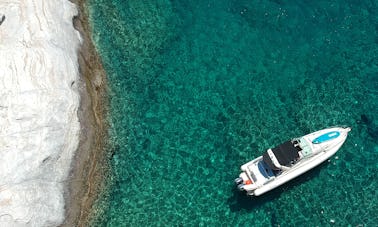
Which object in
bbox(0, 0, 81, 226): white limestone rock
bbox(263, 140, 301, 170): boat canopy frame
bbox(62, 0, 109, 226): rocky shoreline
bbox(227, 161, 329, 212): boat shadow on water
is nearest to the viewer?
bbox(0, 0, 81, 226): white limestone rock

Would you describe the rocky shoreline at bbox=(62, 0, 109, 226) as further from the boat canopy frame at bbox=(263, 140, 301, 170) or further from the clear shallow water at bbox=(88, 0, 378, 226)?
the boat canopy frame at bbox=(263, 140, 301, 170)

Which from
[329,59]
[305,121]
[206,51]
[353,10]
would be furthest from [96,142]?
[353,10]

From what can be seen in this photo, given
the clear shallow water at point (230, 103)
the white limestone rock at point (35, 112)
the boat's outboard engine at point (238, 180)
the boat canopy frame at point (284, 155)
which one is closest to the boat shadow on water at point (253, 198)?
the clear shallow water at point (230, 103)

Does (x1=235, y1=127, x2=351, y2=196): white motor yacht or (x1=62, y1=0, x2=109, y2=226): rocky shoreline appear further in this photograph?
(x1=235, y1=127, x2=351, y2=196): white motor yacht

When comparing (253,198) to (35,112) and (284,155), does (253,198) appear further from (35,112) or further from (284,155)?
(35,112)

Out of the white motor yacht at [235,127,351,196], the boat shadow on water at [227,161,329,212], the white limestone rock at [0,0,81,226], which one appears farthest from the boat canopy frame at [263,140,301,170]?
the white limestone rock at [0,0,81,226]

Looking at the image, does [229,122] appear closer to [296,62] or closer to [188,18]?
[296,62]

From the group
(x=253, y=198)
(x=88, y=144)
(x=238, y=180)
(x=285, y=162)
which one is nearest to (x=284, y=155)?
(x=285, y=162)

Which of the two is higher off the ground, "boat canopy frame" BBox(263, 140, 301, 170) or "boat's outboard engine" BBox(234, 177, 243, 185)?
"boat canopy frame" BBox(263, 140, 301, 170)
